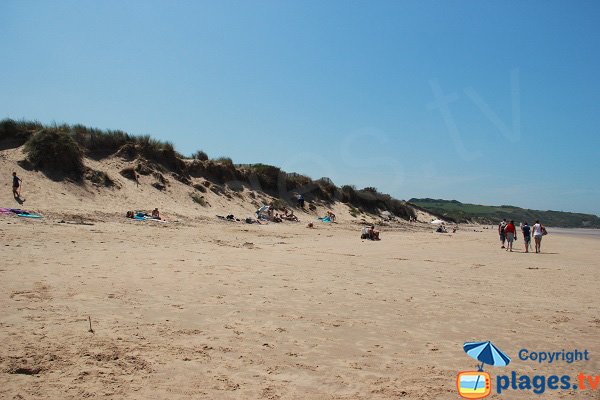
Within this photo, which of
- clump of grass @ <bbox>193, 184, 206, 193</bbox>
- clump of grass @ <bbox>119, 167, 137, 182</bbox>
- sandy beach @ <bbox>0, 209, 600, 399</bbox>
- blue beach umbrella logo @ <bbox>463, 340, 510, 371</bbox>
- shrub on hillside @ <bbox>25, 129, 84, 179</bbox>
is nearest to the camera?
sandy beach @ <bbox>0, 209, 600, 399</bbox>

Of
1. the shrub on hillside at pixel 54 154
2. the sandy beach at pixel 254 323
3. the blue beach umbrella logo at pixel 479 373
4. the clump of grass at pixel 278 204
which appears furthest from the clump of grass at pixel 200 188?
the blue beach umbrella logo at pixel 479 373

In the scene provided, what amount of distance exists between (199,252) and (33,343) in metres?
6.57

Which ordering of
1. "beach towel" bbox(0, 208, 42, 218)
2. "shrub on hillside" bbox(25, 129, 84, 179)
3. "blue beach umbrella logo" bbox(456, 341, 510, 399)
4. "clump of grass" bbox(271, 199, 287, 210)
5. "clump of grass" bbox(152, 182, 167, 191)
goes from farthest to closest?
"clump of grass" bbox(271, 199, 287, 210) < "clump of grass" bbox(152, 182, 167, 191) < "shrub on hillside" bbox(25, 129, 84, 179) < "beach towel" bbox(0, 208, 42, 218) < "blue beach umbrella logo" bbox(456, 341, 510, 399)

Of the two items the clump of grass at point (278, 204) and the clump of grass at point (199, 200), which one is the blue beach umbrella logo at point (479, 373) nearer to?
the clump of grass at point (199, 200)

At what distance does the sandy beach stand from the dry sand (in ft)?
0.06

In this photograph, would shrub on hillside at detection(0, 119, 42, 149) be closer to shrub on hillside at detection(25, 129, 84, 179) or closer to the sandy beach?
shrub on hillside at detection(25, 129, 84, 179)

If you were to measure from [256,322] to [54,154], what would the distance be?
1950 centimetres

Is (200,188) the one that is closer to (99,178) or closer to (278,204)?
(278,204)

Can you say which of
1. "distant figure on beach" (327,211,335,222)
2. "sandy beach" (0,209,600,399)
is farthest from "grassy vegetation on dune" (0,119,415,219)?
"sandy beach" (0,209,600,399)

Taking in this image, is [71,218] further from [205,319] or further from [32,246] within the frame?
[205,319]

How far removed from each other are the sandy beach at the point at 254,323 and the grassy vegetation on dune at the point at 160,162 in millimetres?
12660

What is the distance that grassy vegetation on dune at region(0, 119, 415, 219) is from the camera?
2016 centimetres

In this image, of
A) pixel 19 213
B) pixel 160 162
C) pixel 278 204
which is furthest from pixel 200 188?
pixel 19 213

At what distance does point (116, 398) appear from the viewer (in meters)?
2.96
